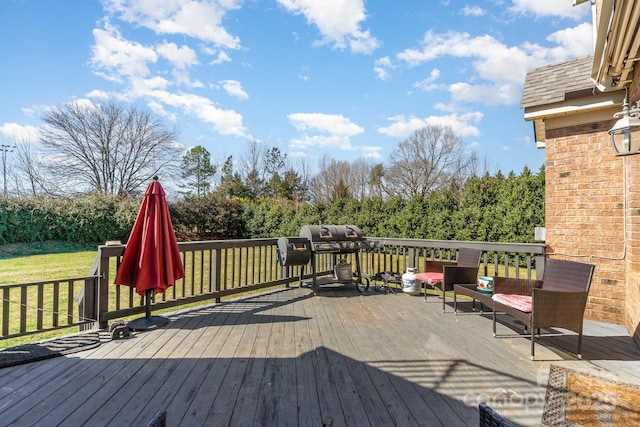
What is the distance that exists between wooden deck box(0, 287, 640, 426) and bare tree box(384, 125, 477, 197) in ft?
51.9

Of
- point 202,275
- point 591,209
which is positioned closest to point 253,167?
point 202,275

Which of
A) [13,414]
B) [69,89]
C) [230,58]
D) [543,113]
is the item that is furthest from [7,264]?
[543,113]

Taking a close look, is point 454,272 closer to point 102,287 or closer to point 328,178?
point 102,287

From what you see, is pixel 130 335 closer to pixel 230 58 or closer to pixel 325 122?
pixel 230 58

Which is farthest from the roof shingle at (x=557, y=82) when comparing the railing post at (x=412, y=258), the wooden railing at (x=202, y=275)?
the railing post at (x=412, y=258)

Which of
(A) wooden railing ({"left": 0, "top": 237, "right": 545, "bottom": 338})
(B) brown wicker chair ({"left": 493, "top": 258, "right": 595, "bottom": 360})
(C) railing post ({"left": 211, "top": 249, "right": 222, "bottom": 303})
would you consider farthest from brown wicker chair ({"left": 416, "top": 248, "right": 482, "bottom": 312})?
(C) railing post ({"left": 211, "top": 249, "right": 222, "bottom": 303})

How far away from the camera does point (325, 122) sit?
18.8m

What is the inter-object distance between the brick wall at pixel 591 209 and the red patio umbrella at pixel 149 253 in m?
4.98

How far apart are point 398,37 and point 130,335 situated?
851 centimetres

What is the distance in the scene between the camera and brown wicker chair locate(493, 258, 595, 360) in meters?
2.84

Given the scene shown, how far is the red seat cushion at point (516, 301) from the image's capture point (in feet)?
10.1

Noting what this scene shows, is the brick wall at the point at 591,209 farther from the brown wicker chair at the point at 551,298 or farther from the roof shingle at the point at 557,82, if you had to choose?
the brown wicker chair at the point at 551,298

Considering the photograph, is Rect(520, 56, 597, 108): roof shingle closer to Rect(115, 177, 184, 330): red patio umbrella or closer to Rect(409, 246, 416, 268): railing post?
Rect(409, 246, 416, 268): railing post

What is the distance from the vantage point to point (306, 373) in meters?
2.53
